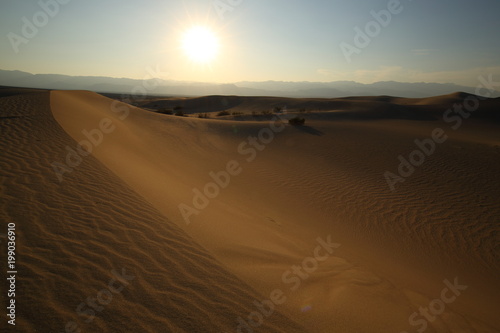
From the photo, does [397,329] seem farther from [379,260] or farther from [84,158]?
[84,158]

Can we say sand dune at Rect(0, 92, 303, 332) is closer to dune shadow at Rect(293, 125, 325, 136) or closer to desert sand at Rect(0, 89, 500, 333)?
desert sand at Rect(0, 89, 500, 333)

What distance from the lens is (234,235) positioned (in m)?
4.34

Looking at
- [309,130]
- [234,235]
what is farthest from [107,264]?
[309,130]

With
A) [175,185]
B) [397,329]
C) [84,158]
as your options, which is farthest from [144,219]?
[397,329]

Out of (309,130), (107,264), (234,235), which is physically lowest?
(234,235)

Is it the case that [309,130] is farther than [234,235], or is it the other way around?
[309,130]

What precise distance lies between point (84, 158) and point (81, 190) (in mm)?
1769

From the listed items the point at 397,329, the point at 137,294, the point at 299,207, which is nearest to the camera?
the point at 137,294

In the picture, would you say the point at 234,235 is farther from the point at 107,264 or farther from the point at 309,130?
the point at 309,130

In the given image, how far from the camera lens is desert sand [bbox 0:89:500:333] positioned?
246 centimetres

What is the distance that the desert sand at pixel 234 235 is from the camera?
2459mm

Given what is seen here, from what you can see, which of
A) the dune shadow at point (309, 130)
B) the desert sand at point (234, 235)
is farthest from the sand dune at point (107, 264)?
the dune shadow at point (309, 130)

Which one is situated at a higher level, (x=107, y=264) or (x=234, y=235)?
(x=107, y=264)

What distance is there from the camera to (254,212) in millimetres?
6105
